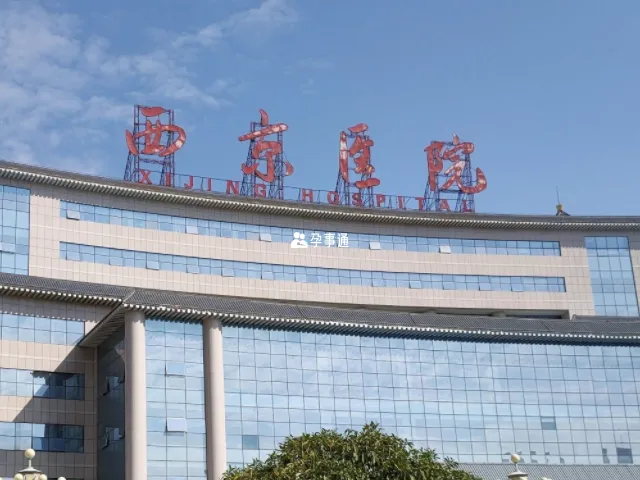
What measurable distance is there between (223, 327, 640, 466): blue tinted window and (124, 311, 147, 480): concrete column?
3.73 metres

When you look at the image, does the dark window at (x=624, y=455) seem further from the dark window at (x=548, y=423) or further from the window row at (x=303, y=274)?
the window row at (x=303, y=274)

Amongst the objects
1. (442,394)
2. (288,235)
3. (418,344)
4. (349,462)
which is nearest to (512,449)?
(442,394)

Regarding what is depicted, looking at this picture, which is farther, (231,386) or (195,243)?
(195,243)

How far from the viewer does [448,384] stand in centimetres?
4856

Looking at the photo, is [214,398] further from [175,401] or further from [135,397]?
[135,397]

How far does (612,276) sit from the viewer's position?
6075 centimetres

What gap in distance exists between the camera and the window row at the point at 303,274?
51.4 meters

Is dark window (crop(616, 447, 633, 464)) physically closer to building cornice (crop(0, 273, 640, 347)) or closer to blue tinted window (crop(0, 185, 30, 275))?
building cornice (crop(0, 273, 640, 347))

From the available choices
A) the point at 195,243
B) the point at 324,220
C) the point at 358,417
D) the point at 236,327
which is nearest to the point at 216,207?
the point at 195,243

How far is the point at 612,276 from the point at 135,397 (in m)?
31.4

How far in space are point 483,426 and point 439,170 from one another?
17097mm

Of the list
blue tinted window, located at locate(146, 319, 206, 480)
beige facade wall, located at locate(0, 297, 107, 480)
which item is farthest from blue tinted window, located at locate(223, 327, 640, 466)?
beige facade wall, located at locate(0, 297, 107, 480)

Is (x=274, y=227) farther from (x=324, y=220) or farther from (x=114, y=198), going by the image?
(x=114, y=198)

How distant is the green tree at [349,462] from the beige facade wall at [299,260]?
23793 millimetres
